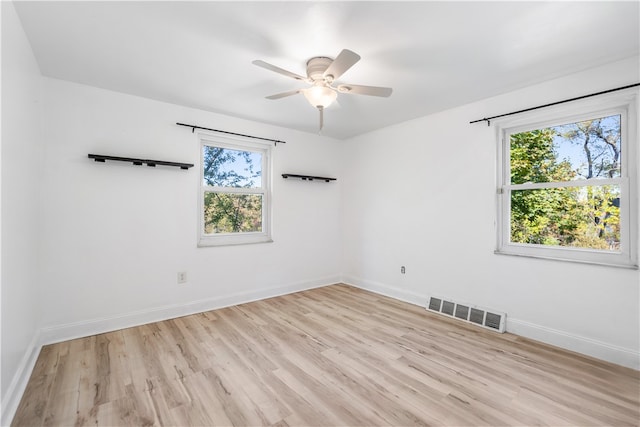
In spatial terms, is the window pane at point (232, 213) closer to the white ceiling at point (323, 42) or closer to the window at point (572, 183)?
the white ceiling at point (323, 42)

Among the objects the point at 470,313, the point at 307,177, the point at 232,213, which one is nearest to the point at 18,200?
the point at 232,213

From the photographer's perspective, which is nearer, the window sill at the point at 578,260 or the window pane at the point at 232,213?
the window sill at the point at 578,260

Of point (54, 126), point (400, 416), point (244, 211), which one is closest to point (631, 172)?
point (400, 416)

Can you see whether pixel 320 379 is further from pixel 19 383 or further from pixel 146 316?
pixel 146 316

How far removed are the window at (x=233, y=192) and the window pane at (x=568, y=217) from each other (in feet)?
9.78

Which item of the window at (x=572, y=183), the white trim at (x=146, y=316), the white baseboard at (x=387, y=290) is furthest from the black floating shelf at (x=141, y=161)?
the window at (x=572, y=183)

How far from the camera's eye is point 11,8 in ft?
5.49

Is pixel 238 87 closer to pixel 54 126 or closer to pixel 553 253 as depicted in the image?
pixel 54 126

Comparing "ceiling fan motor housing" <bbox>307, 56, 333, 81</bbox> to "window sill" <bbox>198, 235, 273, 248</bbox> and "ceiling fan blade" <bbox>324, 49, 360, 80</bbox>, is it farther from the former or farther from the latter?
"window sill" <bbox>198, 235, 273, 248</bbox>

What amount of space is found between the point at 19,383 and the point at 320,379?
1.95 m

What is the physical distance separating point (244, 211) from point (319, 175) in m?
1.32

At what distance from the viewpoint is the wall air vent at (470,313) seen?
114 inches

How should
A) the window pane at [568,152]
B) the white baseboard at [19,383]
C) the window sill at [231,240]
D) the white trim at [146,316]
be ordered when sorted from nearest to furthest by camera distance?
the white baseboard at [19,383], the window pane at [568,152], the white trim at [146,316], the window sill at [231,240]

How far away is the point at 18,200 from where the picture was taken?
1910mm
